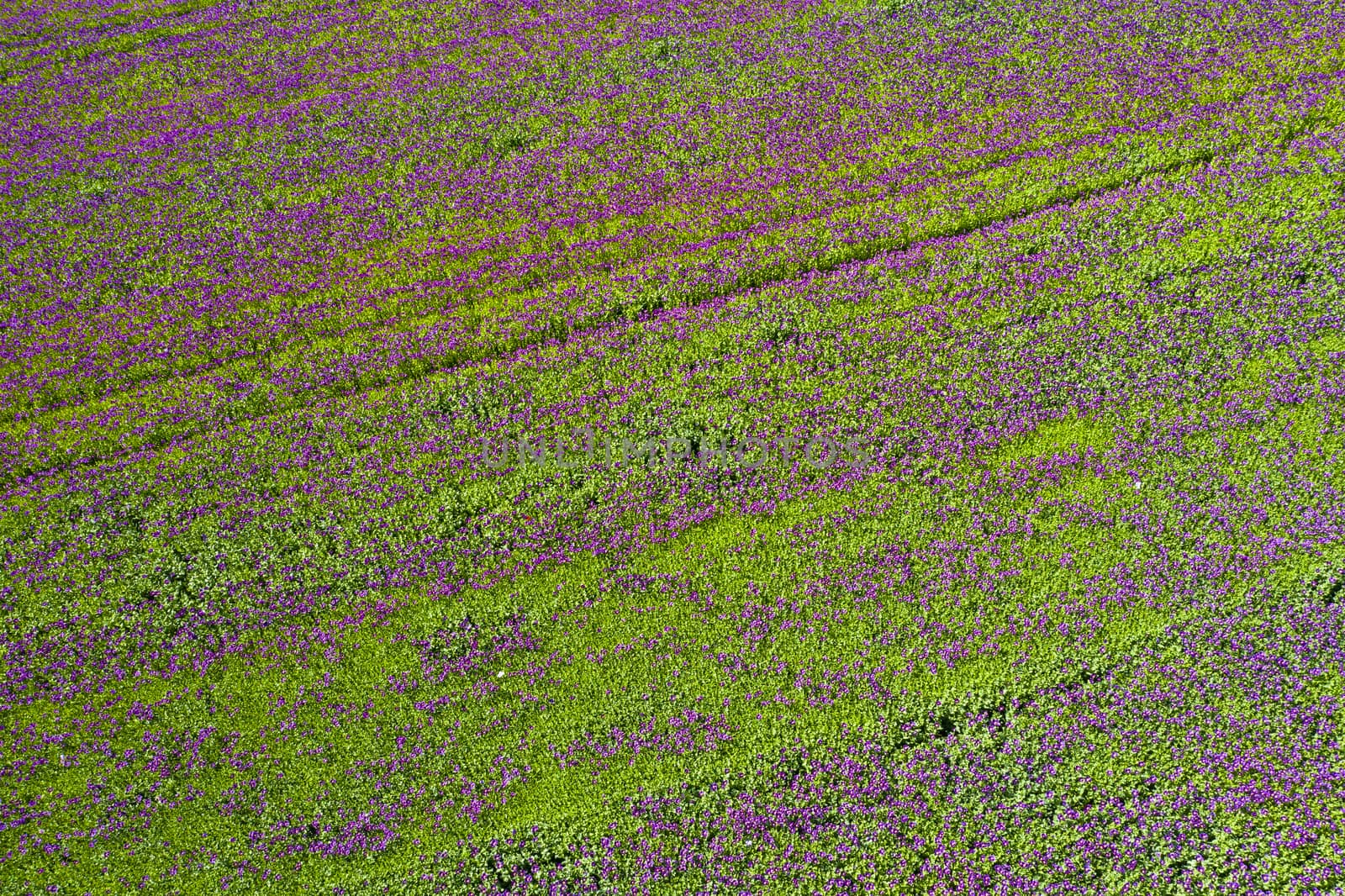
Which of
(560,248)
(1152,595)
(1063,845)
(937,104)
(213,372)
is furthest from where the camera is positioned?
(937,104)

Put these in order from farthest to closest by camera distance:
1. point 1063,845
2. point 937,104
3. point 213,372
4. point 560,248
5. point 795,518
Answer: point 937,104 < point 560,248 < point 213,372 < point 795,518 < point 1063,845

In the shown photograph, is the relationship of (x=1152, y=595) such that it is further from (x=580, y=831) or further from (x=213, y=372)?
(x=213, y=372)

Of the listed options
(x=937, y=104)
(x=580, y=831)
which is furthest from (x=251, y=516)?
(x=937, y=104)

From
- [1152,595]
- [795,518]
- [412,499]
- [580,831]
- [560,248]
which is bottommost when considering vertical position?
[580,831]

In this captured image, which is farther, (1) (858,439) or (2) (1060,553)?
(1) (858,439)

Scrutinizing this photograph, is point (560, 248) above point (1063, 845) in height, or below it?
above

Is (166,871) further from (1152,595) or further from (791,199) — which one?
(791,199)
